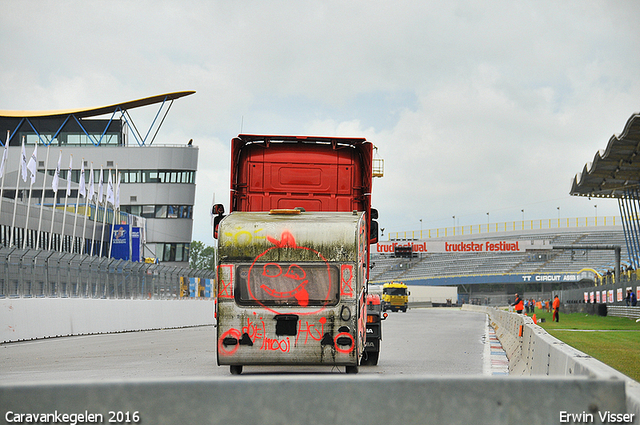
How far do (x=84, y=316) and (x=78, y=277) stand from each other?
4.57 feet

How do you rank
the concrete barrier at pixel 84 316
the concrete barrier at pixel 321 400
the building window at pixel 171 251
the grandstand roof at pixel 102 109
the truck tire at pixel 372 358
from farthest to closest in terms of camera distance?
the building window at pixel 171 251 < the grandstand roof at pixel 102 109 < the concrete barrier at pixel 84 316 < the truck tire at pixel 372 358 < the concrete barrier at pixel 321 400

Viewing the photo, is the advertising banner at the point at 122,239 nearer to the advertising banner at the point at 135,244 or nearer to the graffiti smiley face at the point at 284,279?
the advertising banner at the point at 135,244

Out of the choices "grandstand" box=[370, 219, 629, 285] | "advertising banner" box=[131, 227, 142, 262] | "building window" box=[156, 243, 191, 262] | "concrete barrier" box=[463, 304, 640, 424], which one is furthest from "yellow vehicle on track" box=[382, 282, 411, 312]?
"concrete barrier" box=[463, 304, 640, 424]

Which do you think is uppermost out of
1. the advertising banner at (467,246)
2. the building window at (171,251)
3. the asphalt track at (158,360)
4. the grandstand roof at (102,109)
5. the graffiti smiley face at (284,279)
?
the grandstand roof at (102,109)

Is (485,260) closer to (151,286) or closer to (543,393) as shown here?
(151,286)

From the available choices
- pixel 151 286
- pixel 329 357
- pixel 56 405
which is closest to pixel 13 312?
pixel 151 286

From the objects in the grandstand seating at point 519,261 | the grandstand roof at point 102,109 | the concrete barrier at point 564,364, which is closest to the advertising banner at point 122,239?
the grandstand roof at point 102,109

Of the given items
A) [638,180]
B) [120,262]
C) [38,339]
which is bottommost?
[38,339]

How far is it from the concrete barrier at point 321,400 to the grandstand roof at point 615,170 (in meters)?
32.5

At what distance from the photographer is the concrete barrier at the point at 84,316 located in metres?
21.8

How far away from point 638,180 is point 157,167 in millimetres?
42543

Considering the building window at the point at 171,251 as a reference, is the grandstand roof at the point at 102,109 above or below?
above

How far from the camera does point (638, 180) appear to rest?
1769 inches

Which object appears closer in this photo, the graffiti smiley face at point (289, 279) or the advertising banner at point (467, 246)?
the graffiti smiley face at point (289, 279)
